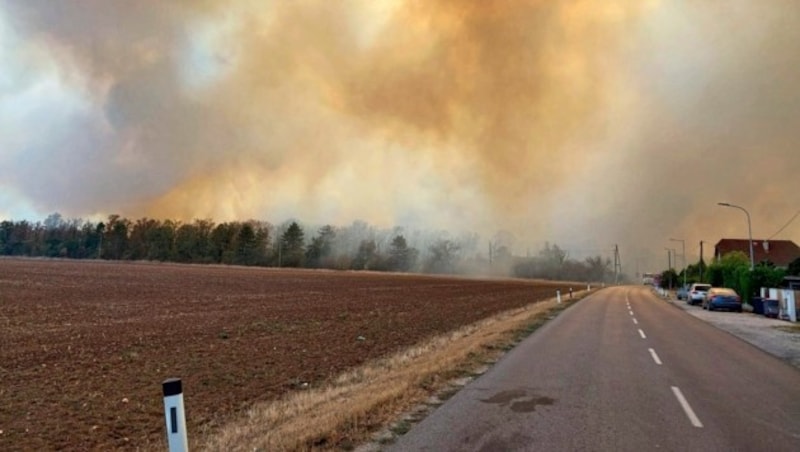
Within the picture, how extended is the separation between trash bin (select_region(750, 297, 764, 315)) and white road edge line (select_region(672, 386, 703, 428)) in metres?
33.4

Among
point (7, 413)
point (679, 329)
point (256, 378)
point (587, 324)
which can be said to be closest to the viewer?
point (7, 413)

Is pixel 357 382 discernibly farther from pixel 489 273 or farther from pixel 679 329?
pixel 489 273

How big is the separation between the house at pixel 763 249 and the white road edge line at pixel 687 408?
407 feet

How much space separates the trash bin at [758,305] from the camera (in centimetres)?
3700

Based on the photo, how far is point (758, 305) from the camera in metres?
38.1

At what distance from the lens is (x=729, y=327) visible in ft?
→ 82.0

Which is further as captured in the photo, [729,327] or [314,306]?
[314,306]

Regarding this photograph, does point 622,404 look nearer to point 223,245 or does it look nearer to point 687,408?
point 687,408

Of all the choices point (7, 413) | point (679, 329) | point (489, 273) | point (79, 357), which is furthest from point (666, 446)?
point (489, 273)

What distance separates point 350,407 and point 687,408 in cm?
534

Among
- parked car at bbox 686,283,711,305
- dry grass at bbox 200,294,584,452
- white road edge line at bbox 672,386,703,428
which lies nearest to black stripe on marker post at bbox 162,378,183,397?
dry grass at bbox 200,294,584,452

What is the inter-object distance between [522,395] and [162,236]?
182156mm

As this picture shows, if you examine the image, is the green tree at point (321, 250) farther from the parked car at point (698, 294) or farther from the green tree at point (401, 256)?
the parked car at point (698, 294)

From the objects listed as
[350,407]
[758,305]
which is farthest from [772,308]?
[350,407]
